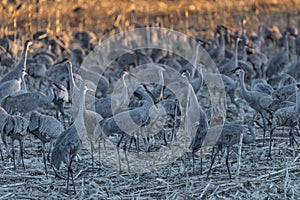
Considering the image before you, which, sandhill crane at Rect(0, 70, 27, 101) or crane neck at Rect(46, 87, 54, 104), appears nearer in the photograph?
crane neck at Rect(46, 87, 54, 104)

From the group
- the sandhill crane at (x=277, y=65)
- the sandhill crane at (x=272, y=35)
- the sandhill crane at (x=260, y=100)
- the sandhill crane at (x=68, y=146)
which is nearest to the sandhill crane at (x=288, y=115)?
the sandhill crane at (x=260, y=100)

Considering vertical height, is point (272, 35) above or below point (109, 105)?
above

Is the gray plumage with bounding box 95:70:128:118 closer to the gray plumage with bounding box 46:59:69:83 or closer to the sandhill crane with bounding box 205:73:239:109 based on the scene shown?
the sandhill crane with bounding box 205:73:239:109

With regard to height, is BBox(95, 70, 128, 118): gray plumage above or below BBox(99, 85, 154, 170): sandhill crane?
above

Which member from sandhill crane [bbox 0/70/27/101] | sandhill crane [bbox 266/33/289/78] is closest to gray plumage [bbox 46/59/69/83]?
sandhill crane [bbox 0/70/27/101]

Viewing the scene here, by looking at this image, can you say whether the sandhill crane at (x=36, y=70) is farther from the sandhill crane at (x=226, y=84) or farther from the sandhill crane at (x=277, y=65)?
the sandhill crane at (x=277, y=65)

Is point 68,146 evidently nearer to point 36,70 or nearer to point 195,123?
point 195,123

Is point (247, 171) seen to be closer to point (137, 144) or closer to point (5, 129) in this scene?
point (137, 144)

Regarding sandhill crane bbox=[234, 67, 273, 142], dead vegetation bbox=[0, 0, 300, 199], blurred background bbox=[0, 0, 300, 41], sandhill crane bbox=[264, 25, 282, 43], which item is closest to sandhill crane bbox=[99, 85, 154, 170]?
dead vegetation bbox=[0, 0, 300, 199]

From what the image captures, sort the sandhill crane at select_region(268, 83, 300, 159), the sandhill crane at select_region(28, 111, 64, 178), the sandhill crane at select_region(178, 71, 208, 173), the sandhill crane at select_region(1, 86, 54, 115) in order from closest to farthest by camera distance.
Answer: the sandhill crane at select_region(178, 71, 208, 173) < the sandhill crane at select_region(28, 111, 64, 178) < the sandhill crane at select_region(268, 83, 300, 159) < the sandhill crane at select_region(1, 86, 54, 115)

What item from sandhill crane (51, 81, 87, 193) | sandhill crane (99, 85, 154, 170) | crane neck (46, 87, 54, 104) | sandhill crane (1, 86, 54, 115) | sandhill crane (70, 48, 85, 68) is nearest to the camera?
sandhill crane (51, 81, 87, 193)

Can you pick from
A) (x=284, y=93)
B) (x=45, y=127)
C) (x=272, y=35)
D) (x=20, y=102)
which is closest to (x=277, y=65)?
(x=284, y=93)

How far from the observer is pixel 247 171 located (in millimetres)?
8391

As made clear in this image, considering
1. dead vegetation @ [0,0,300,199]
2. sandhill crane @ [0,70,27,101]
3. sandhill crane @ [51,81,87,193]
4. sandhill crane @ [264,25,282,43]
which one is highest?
sandhill crane @ [264,25,282,43]
